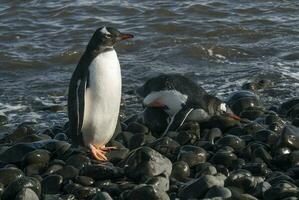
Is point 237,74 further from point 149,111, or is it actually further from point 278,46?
point 149,111

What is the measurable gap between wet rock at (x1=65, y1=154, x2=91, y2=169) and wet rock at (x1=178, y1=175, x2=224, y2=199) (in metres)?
1.19

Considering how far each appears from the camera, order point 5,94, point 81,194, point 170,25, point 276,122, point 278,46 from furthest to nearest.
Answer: point 170,25 → point 278,46 → point 5,94 → point 276,122 → point 81,194

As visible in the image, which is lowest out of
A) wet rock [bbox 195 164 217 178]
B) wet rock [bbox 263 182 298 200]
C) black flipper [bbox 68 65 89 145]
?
wet rock [bbox 195 164 217 178]

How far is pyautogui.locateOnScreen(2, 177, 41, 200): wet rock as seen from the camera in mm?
6064

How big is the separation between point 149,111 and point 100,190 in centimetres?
230

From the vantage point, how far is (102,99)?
7293mm

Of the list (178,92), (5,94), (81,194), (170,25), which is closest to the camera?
(81,194)

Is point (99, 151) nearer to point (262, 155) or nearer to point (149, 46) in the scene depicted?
point (262, 155)

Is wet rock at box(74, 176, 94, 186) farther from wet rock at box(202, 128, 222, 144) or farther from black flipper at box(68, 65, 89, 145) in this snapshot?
wet rock at box(202, 128, 222, 144)

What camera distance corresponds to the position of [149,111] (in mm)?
8383

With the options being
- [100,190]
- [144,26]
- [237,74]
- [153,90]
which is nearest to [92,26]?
[144,26]

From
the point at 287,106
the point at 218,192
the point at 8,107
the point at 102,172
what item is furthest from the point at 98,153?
the point at 8,107

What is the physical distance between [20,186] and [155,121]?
2506 millimetres

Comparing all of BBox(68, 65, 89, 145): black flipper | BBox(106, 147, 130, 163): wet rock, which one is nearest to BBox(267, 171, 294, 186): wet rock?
BBox(106, 147, 130, 163): wet rock
